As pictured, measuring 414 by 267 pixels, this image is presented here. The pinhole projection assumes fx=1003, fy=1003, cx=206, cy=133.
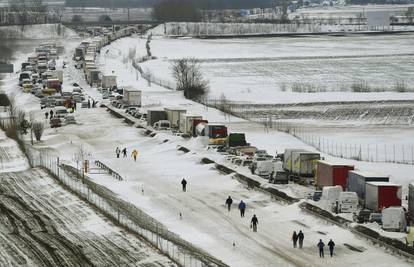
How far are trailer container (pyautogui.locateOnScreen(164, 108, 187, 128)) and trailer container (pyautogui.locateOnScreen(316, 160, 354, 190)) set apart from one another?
52.6 ft

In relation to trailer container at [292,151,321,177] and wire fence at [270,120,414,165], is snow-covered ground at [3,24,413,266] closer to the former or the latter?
wire fence at [270,120,414,165]

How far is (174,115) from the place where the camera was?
142 ft

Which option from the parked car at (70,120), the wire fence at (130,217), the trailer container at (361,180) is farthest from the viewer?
the parked car at (70,120)

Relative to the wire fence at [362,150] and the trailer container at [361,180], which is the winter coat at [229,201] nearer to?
the trailer container at [361,180]

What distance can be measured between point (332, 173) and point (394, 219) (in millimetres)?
4187

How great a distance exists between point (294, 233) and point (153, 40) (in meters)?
104

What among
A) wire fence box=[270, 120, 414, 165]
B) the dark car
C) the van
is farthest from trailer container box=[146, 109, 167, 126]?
the dark car

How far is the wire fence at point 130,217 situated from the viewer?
69.1 ft

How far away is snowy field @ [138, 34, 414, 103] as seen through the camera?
2318 inches

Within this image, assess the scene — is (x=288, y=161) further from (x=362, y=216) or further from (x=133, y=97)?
(x=133, y=97)

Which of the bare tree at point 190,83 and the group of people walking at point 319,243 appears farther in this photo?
the bare tree at point 190,83

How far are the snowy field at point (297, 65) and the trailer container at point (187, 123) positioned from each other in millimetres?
14507

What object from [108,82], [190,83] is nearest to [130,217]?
[190,83]

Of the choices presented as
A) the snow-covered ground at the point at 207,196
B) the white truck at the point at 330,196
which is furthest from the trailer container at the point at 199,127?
the white truck at the point at 330,196
